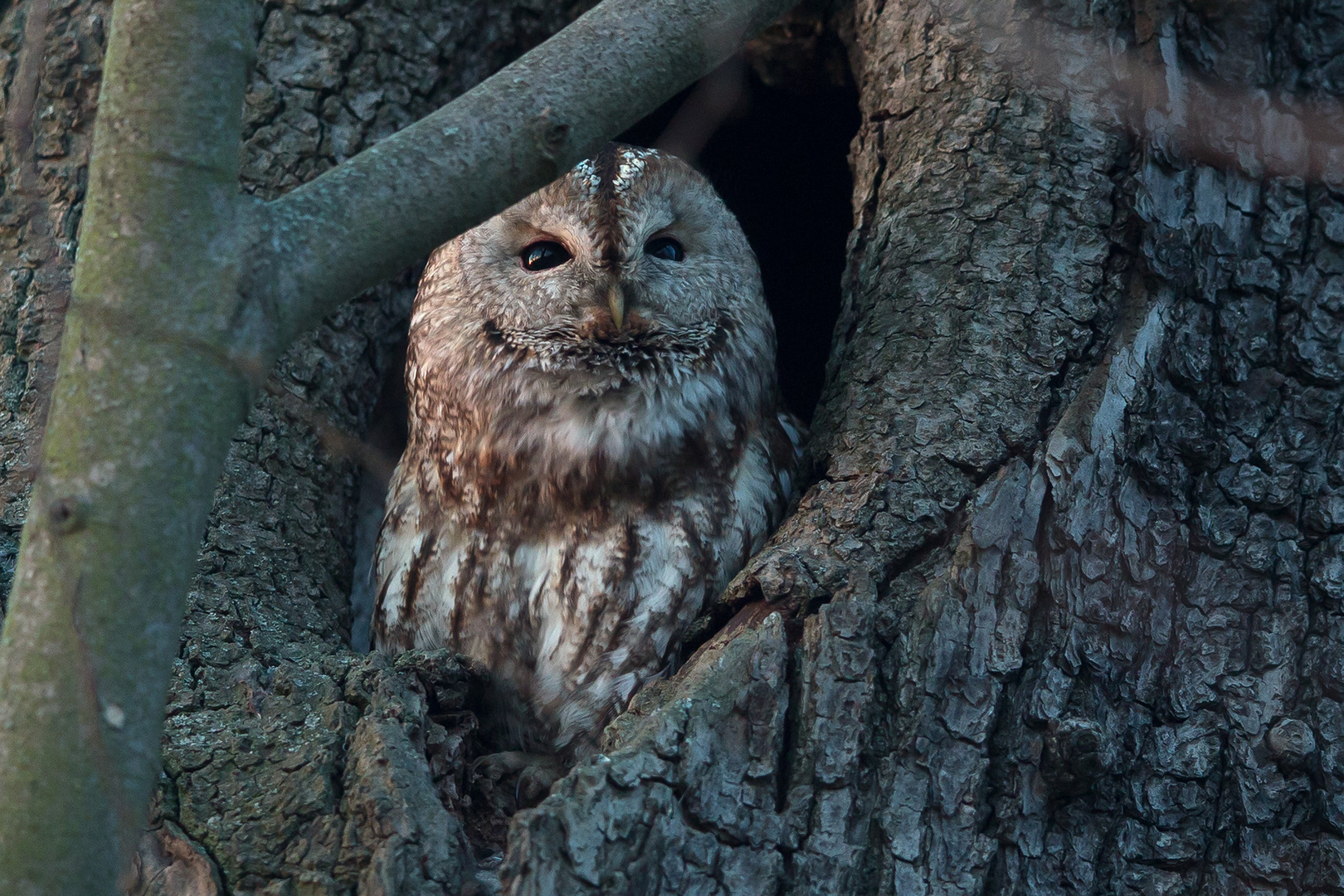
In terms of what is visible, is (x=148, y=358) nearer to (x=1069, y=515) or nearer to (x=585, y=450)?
(x=585, y=450)

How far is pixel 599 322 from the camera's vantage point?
202 cm

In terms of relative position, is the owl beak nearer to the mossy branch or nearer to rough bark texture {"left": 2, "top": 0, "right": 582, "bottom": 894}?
rough bark texture {"left": 2, "top": 0, "right": 582, "bottom": 894}

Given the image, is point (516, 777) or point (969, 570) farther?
point (516, 777)

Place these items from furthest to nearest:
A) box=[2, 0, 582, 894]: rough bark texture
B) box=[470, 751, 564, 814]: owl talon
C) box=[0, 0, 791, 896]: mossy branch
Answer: box=[470, 751, 564, 814]: owl talon, box=[2, 0, 582, 894]: rough bark texture, box=[0, 0, 791, 896]: mossy branch

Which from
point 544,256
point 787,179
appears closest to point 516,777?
point 544,256

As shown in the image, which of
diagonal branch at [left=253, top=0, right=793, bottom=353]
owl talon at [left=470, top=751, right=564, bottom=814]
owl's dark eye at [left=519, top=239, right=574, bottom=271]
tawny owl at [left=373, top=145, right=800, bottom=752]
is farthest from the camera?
owl's dark eye at [left=519, top=239, right=574, bottom=271]

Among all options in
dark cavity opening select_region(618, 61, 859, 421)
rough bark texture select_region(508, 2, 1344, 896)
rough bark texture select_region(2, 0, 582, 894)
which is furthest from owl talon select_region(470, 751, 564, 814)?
dark cavity opening select_region(618, 61, 859, 421)

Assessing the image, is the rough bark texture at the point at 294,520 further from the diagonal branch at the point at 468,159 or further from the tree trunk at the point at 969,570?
the diagonal branch at the point at 468,159

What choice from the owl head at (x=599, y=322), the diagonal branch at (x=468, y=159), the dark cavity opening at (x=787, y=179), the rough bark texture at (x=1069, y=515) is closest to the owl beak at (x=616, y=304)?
the owl head at (x=599, y=322)

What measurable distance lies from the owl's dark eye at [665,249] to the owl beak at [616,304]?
176 mm

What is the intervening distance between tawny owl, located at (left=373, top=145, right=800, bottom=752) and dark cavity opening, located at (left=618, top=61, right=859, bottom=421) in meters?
0.79

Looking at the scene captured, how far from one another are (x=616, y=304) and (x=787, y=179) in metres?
1.37

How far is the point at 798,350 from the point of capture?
3.30 m

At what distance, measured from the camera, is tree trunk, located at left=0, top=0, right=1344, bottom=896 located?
147 cm
